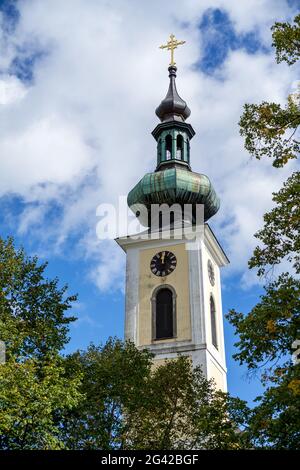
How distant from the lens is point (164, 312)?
34.8m

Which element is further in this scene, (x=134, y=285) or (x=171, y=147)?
(x=171, y=147)

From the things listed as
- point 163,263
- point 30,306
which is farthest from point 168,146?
point 30,306

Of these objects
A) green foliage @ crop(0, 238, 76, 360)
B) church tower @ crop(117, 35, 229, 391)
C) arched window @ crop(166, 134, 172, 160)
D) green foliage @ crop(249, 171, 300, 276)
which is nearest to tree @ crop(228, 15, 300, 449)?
green foliage @ crop(249, 171, 300, 276)

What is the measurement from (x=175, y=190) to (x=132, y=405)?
59.2 feet

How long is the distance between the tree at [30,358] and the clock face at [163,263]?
14.1m

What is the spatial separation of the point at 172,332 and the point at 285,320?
20.8 metres

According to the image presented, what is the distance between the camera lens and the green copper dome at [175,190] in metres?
37.8

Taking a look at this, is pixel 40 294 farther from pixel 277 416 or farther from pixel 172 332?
pixel 172 332

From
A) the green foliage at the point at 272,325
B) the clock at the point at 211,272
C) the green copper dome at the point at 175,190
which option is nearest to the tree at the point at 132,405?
the green foliage at the point at 272,325

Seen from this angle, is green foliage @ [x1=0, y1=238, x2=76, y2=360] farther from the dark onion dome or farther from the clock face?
the dark onion dome

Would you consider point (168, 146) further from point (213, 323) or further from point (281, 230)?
point (281, 230)
